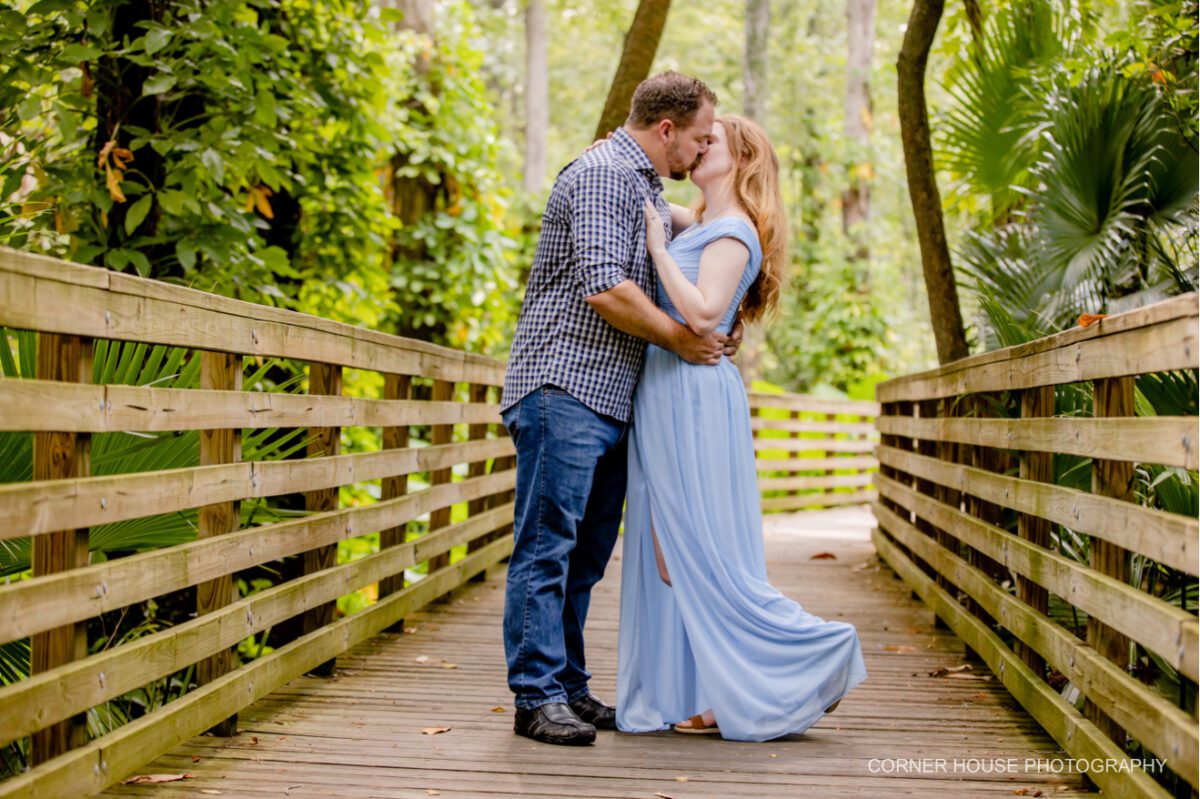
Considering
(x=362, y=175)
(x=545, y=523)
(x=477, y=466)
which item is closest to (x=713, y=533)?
(x=545, y=523)

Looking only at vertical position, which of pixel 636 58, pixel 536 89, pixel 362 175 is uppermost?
pixel 536 89

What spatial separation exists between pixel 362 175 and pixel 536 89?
15.0 m

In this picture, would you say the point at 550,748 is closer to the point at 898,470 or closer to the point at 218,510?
the point at 218,510

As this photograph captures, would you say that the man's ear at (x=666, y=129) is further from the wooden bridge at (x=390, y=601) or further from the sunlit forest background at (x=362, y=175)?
the wooden bridge at (x=390, y=601)

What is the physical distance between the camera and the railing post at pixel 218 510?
11.8 ft

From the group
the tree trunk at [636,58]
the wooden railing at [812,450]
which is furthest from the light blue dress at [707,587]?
the wooden railing at [812,450]

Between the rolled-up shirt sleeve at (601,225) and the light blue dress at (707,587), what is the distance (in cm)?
30

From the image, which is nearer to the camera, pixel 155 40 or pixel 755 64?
pixel 155 40

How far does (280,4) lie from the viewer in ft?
21.8

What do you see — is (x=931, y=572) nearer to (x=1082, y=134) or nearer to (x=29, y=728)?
(x=1082, y=134)

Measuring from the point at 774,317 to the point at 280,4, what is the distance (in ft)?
12.5

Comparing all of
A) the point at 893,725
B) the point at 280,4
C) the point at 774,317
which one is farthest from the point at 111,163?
the point at 893,725

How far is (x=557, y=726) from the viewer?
12.5 feet

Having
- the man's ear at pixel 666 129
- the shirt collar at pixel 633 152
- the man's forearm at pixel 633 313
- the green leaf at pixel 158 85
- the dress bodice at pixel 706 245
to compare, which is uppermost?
the green leaf at pixel 158 85
